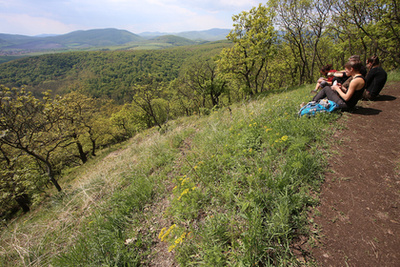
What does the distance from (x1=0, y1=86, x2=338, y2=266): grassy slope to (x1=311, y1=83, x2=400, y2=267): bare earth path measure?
265 millimetres

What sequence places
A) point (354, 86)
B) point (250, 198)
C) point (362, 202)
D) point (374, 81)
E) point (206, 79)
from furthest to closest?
point (206, 79) < point (374, 81) < point (354, 86) < point (250, 198) < point (362, 202)

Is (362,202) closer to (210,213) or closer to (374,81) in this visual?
(210,213)

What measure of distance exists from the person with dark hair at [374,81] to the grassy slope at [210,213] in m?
2.48

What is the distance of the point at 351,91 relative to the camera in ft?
14.6

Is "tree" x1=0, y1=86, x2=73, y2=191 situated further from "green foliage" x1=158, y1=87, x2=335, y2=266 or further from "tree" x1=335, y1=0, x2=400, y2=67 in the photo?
"tree" x1=335, y1=0, x2=400, y2=67

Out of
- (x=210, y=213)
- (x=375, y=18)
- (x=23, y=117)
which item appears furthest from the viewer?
(x=375, y=18)

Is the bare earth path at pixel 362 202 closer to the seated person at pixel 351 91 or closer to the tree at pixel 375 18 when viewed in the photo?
the seated person at pixel 351 91

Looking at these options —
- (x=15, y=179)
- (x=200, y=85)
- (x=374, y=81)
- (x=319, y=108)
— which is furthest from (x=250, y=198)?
(x=200, y=85)

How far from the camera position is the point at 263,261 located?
6.43 ft

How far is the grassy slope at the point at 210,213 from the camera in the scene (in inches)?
85.4

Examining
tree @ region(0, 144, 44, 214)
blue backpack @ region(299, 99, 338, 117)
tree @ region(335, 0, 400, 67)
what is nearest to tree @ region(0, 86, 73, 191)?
tree @ region(0, 144, 44, 214)

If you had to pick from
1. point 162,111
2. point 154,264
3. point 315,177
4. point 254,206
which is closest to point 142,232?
point 154,264

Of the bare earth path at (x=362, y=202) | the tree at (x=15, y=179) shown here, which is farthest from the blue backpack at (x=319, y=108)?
the tree at (x=15, y=179)

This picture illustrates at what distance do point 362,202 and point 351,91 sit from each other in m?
3.58
